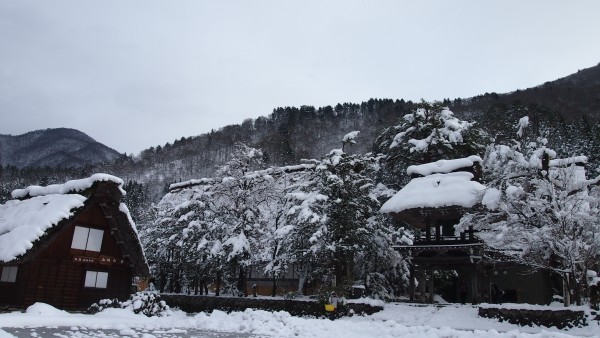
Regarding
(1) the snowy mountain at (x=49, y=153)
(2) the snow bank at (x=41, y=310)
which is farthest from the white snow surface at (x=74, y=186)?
(1) the snowy mountain at (x=49, y=153)

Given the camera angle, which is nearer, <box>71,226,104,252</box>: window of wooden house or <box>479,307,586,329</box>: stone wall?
<box>479,307,586,329</box>: stone wall

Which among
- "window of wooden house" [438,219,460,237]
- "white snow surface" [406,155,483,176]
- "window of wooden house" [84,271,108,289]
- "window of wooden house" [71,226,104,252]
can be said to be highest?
"white snow surface" [406,155,483,176]

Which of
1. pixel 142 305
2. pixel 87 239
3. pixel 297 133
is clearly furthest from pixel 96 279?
pixel 297 133

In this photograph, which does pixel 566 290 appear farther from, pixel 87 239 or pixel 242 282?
pixel 87 239

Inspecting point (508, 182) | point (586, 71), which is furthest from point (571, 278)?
point (586, 71)

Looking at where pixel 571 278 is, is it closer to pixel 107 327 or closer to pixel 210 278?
pixel 107 327

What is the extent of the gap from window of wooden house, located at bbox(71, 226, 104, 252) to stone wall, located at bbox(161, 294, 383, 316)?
7467 mm

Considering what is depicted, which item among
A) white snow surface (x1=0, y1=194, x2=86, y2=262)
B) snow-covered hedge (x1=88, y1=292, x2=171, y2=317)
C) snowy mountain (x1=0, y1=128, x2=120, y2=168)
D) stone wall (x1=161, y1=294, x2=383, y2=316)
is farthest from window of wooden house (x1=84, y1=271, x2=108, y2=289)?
snowy mountain (x1=0, y1=128, x2=120, y2=168)

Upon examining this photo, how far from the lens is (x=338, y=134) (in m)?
122

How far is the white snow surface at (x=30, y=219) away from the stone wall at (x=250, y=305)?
9.74m

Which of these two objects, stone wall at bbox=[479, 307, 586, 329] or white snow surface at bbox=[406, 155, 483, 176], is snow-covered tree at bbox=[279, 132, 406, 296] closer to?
white snow surface at bbox=[406, 155, 483, 176]

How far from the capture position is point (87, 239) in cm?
2270

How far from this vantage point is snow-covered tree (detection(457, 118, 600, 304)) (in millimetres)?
16859

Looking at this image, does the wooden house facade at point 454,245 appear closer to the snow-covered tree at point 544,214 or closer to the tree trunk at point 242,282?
the snow-covered tree at point 544,214
